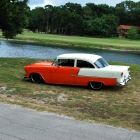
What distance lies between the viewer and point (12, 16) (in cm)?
2266

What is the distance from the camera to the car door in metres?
12.0

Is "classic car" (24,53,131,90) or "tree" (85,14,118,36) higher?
"tree" (85,14,118,36)

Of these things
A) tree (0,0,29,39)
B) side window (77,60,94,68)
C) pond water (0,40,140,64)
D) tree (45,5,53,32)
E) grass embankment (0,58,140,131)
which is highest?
tree (45,5,53,32)

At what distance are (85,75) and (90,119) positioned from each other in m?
5.24

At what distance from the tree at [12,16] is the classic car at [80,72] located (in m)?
10.8

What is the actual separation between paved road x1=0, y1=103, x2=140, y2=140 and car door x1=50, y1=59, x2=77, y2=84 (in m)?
5.33

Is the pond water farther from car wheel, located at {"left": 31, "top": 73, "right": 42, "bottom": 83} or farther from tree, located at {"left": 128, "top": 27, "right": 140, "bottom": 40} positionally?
tree, located at {"left": 128, "top": 27, "right": 140, "bottom": 40}

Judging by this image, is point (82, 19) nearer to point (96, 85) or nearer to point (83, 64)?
point (83, 64)

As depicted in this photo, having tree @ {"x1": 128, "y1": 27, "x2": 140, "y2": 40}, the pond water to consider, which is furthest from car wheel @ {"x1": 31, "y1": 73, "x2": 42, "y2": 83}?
tree @ {"x1": 128, "y1": 27, "x2": 140, "y2": 40}

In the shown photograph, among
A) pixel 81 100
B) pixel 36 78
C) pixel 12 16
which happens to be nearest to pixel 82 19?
pixel 12 16

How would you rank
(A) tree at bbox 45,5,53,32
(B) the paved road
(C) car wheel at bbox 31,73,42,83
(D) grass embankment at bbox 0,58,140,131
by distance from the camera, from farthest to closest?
(A) tree at bbox 45,5,53,32
(C) car wheel at bbox 31,73,42,83
(D) grass embankment at bbox 0,58,140,131
(B) the paved road

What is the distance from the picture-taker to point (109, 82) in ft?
37.3

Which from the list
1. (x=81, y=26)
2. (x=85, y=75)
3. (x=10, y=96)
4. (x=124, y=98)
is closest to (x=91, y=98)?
(x=124, y=98)

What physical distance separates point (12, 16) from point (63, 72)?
1232cm
